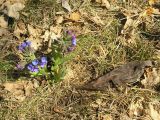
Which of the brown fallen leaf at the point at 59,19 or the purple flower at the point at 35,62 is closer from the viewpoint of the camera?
the purple flower at the point at 35,62

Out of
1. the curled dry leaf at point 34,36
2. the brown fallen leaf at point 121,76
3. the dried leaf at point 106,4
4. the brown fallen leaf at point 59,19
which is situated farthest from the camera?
the dried leaf at point 106,4

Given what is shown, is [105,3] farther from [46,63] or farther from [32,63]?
[32,63]

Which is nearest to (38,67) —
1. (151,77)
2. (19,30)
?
(19,30)

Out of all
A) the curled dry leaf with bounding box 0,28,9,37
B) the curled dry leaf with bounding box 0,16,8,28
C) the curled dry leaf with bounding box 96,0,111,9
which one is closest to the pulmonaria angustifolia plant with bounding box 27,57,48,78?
the curled dry leaf with bounding box 0,28,9,37

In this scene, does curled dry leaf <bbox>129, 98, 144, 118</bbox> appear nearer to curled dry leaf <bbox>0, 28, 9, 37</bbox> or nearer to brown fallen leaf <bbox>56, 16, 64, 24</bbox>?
brown fallen leaf <bbox>56, 16, 64, 24</bbox>

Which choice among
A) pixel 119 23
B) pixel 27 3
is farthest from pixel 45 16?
pixel 119 23

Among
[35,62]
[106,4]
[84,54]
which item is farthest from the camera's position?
[106,4]

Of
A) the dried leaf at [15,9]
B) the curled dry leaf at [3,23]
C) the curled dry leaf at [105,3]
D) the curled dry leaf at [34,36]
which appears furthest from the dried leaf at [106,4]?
the curled dry leaf at [3,23]

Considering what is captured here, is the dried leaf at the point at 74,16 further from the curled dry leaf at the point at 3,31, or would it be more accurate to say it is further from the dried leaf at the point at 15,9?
the curled dry leaf at the point at 3,31
